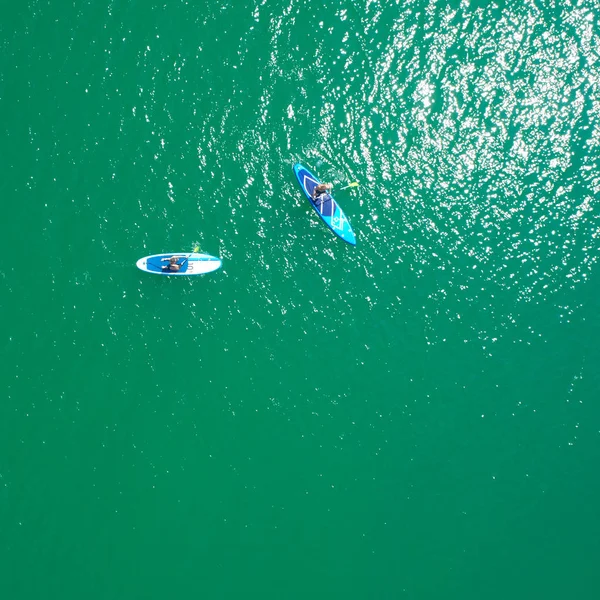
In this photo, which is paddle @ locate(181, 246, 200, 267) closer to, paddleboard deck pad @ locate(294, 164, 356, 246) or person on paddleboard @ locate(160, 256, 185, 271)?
person on paddleboard @ locate(160, 256, 185, 271)

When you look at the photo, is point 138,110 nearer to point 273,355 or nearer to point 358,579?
point 273,355

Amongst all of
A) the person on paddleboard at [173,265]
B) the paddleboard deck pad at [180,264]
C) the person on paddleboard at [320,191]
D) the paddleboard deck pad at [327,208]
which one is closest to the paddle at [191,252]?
the paddleboard deck pad at [180,264]

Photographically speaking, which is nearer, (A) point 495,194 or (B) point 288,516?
(B) point 288,516

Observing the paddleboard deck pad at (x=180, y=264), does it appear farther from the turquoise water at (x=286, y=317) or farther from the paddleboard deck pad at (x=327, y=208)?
the paddleboard deck pad at (x=327, y=208)

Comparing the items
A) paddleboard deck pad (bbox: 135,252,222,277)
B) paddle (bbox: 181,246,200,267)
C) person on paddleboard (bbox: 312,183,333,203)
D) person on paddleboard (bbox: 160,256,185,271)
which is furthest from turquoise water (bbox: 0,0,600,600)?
person on paddleboard (bbox: 312,183,333,203)

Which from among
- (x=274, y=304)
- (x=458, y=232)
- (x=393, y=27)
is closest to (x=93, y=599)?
(x=274, y=304)

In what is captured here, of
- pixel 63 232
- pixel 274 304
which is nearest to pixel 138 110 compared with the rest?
pixel 63 232

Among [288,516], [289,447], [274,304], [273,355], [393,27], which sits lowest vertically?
[288,516]

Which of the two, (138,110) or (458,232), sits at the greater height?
(138,110)
